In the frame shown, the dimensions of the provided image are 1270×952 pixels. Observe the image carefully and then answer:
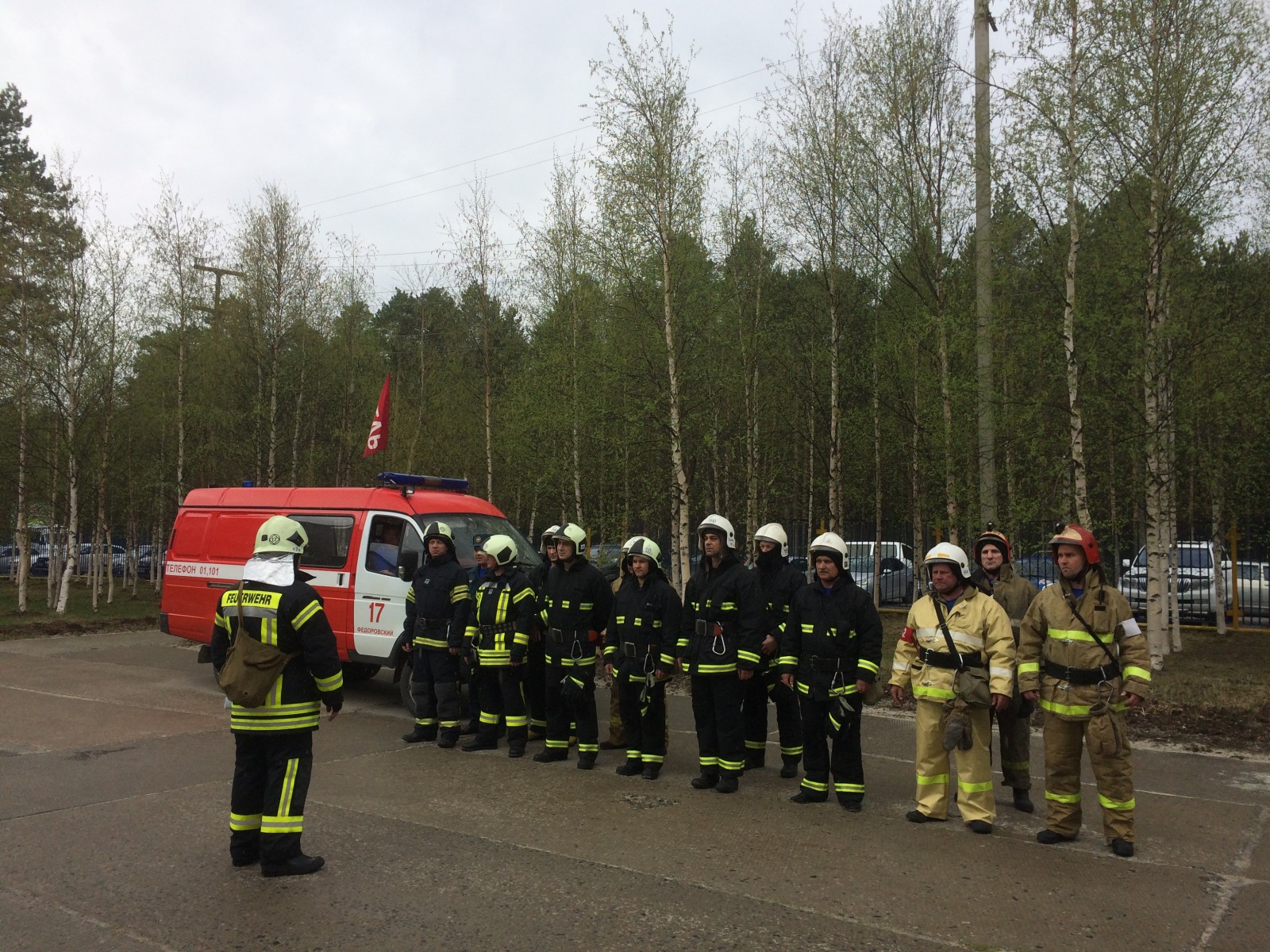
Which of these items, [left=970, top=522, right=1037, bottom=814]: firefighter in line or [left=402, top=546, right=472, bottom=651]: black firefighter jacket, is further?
[left=402, top=546, right=472, bottom=651]: black firefighter jacket

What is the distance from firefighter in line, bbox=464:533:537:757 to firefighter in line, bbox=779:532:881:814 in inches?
95.7

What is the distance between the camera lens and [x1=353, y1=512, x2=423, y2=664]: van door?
10414mm

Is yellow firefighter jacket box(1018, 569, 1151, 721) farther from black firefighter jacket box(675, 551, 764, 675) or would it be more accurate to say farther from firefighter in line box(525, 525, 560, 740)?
firefighter in line box(525, 525, 560, 740)

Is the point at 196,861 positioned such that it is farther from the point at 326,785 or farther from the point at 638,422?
the point at 638,422

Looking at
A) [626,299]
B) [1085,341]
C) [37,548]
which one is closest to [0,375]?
[626,299]

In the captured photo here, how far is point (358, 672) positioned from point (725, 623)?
22.4 feet

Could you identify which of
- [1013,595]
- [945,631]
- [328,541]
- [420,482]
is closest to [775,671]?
[945,631]

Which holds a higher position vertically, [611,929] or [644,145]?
[644,145]

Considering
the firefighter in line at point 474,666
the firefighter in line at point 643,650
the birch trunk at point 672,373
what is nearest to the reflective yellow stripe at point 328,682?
the firefighter in line at point 643,650

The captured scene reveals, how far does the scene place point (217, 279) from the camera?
78.4ft

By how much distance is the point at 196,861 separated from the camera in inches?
214

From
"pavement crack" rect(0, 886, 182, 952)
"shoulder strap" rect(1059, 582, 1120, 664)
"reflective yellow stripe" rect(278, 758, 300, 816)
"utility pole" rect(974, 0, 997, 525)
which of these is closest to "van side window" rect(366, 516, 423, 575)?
"reflective yellow stripe" rect(278, 758, 300, 816)

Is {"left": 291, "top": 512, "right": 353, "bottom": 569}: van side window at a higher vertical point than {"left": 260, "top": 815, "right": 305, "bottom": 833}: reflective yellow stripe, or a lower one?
higher

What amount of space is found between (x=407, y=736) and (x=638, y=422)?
8291 mm
